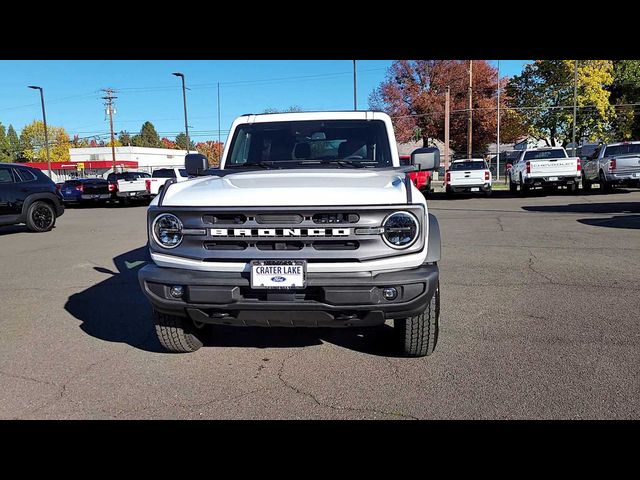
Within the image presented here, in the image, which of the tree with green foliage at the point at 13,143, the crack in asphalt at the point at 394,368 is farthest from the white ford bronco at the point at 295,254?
the tree with green foliage at the point at 13,143

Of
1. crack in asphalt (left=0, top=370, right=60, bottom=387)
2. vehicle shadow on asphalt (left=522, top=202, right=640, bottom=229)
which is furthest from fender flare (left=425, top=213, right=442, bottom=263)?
vehicle shadow on asphalt (left=522, top=202, right=640, bottom=229)

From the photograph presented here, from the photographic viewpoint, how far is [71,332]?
4.83 meters

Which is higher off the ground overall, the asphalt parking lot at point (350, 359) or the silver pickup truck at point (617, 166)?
the silver pickup truck at point (617, 166)

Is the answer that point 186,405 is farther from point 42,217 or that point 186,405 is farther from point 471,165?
point 471,165

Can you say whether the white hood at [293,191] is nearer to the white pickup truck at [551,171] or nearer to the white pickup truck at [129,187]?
the white pickup truck at [551,171]

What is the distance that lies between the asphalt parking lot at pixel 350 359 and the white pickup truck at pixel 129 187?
16982 millimetres

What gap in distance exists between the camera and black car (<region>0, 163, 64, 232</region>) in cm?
1234

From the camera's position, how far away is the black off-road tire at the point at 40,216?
42.1 feet

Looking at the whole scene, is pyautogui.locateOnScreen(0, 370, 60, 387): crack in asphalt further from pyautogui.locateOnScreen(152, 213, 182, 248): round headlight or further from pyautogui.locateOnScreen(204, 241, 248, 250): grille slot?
pyautogui.locateOnScreen(204, 241, 248, 250): grille slot

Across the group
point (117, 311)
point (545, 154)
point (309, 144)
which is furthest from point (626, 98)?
point (117, 311)

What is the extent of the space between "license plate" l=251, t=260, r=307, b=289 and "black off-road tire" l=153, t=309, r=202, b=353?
37.7 inches

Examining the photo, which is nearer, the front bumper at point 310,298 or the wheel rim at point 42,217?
the front bumper at point 310,298
